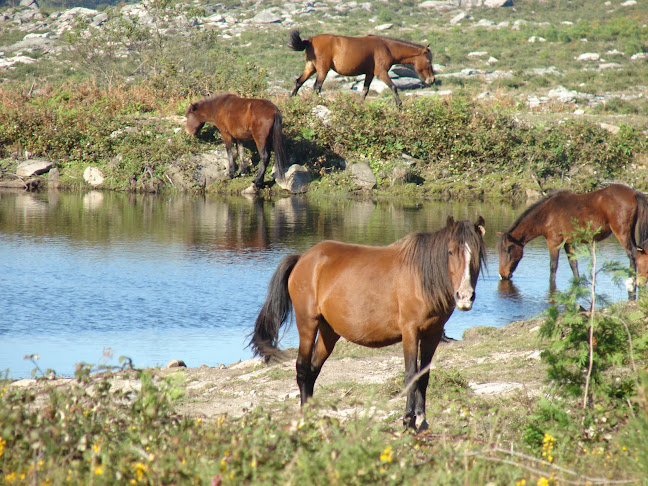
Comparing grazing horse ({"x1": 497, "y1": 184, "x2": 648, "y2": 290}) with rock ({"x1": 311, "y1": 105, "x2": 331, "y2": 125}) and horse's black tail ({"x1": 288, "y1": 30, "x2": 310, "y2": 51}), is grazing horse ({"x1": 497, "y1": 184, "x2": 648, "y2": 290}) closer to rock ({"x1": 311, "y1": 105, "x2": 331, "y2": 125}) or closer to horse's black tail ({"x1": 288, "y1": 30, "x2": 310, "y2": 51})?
horse's black tail ({"x1": 288, "y1": 30, "x2": 310, "y2": 51})

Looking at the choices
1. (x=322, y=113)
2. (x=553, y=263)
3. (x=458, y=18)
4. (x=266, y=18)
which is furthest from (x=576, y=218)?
(x=266, y=18)

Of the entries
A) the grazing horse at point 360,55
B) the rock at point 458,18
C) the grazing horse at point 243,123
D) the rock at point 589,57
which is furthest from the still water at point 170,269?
the rock at point 458,18

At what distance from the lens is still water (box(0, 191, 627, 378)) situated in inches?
336

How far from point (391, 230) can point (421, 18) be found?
5037cm

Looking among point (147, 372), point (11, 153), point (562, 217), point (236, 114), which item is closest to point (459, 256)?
point (147, 372)

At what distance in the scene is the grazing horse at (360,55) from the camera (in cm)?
2209

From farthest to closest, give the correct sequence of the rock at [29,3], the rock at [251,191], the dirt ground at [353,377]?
the rock at [29,3]
the rock at [251,191]
the dirt ground at [353,377]

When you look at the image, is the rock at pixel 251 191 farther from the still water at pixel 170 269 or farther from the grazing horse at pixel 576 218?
the grazing horse at pixel 576 218

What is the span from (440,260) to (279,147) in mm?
14671

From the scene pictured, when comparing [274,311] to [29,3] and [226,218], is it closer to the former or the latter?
[226,218]

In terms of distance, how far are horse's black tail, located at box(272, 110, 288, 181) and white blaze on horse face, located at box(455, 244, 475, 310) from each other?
14745 millimetres

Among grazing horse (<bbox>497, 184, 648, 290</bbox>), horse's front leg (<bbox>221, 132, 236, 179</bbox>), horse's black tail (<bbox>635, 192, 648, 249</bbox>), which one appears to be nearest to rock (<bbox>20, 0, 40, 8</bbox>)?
horse's front leg (<bbox>221, 132, 236, 179</bbox>)

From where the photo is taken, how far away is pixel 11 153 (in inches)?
885

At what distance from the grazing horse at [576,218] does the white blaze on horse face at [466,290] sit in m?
6.44
